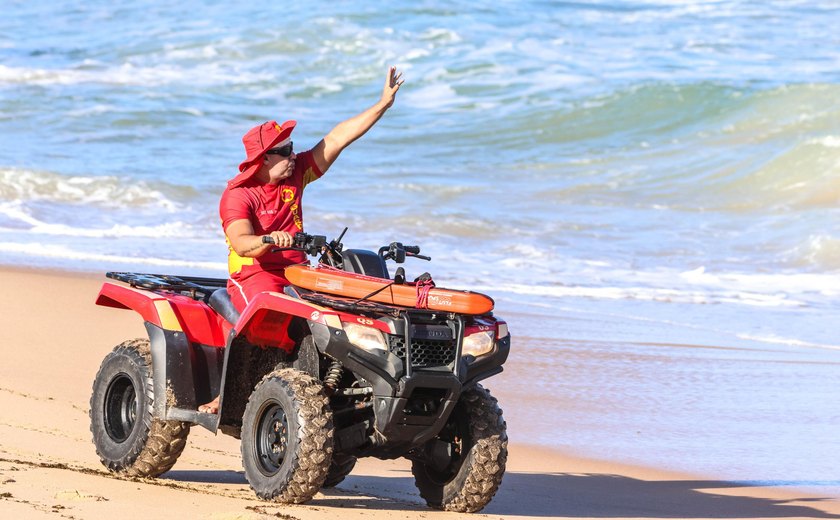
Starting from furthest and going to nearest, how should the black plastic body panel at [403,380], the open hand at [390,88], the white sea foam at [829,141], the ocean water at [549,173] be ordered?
the white sea foam at [829,141] < the ocean water at [549,173] < the open hand at [390,88] < the black plastic body panel at [403,380]

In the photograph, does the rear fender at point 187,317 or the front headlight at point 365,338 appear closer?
the front headlight at point 365,338

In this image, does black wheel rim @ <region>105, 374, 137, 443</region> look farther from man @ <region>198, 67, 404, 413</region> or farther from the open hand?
the open hand

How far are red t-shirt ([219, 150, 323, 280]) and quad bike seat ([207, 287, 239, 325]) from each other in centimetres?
11

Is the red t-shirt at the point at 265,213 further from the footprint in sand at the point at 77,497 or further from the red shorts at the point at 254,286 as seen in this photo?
the footprint in sand at the point at 77,497

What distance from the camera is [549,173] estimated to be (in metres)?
21.9

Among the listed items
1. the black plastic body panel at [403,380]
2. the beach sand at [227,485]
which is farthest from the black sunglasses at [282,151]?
the beach sand at [227,485]

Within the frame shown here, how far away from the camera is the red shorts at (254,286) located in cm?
552

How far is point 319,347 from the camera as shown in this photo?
5.09m

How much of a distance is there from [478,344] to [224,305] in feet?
4.03

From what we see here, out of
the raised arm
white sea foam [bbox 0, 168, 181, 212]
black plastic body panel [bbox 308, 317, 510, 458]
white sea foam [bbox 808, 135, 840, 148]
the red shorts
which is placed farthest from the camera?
white sea foam [bbox 808, 135, 840, 148]

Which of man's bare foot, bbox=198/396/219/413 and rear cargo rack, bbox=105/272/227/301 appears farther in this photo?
rear cargo rack, bbox=105/272/227/301

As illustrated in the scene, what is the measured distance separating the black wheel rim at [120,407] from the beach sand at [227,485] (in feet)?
0.60

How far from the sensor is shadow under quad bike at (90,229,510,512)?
5070 millimetres

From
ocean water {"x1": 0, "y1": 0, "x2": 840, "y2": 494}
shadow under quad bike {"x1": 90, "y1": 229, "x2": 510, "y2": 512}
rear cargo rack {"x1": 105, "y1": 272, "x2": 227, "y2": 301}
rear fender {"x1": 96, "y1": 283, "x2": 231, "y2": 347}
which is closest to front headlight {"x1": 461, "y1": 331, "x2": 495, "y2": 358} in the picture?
shadow under quad bike {"x1": 90, "y1": 229, "x2": 510, "y2": 512}
